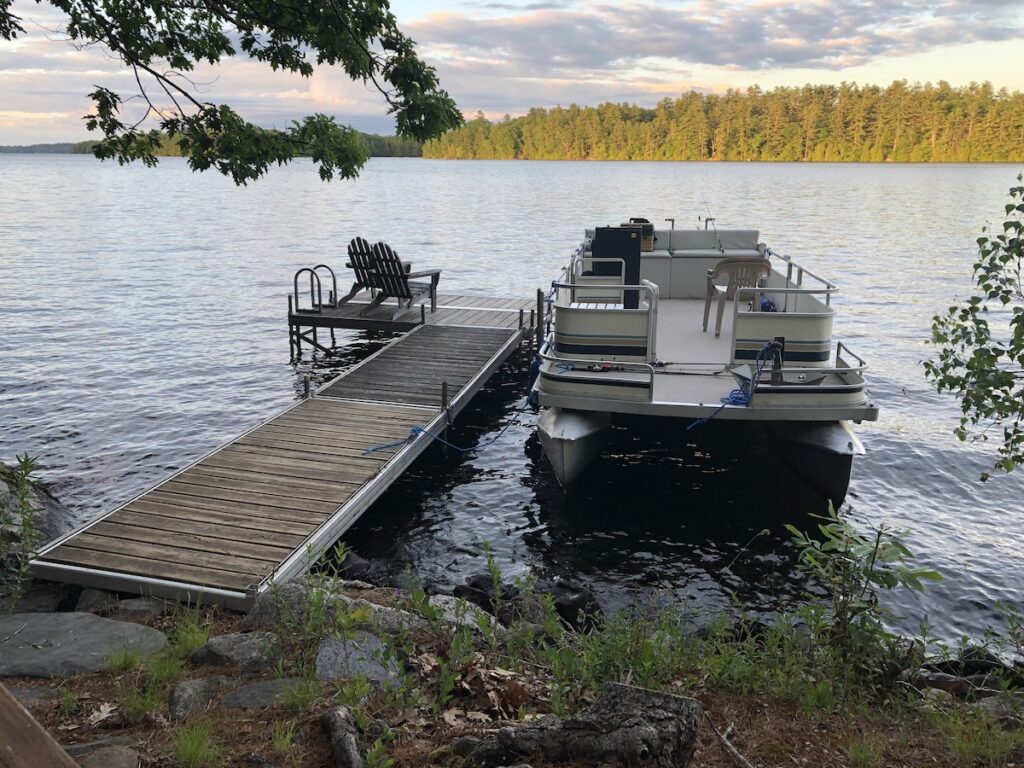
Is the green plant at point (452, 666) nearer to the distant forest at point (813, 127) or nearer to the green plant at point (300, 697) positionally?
the green plant at point (300, 697)

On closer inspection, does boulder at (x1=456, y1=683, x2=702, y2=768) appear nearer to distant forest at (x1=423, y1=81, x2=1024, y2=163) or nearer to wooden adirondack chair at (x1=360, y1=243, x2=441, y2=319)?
wooden adirondack chair at (x1=360, y1=243, x2=441, y2=319)

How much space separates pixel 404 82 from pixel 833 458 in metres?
7.10

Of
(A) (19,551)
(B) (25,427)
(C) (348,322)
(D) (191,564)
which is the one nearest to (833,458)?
(D) (191,564)

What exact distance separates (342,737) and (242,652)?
1.76m

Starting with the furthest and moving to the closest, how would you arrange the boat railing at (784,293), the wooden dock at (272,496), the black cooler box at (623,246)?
1. the black cooler box at (623,246)
2. the boat railing at (784,293)
3. the wooden dock at (272,496)

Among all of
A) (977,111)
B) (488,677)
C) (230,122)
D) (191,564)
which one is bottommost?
(191,564)

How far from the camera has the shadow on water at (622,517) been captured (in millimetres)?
9508

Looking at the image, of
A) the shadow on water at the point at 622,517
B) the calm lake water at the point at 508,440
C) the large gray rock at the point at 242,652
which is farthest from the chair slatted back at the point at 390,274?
the large gray rock at the point at 242,652

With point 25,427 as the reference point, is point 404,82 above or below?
above

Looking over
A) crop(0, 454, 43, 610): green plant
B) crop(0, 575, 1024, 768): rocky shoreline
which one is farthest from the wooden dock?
crop(0, 575, 1024, 768): rocky shoreline

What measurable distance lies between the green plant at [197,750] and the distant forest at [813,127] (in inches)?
6014

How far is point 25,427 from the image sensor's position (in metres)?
14.9

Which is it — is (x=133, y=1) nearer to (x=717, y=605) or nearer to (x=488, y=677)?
(x=488, y=677)

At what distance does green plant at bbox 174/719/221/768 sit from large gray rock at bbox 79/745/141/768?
19cm
